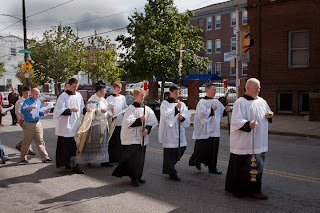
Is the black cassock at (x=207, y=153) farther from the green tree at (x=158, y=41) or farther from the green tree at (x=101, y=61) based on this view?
the green tree at (x=101, y=61)

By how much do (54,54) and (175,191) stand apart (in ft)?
101

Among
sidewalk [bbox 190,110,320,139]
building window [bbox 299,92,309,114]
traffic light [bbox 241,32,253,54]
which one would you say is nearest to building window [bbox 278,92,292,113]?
building window [bbox 299,92,309,114]

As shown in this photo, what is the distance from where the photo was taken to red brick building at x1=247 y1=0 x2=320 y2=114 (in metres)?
18.4

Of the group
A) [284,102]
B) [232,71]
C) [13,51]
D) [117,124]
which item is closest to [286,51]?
[284,102]

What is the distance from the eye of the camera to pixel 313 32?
18312mm

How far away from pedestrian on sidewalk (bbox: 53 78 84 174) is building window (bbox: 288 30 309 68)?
14.7m

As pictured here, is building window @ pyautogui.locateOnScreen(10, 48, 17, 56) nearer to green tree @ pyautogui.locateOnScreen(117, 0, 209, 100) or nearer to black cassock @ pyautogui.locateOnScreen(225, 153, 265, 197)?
green tree @ pyautogui.locateOnScreen(117, 0, 209, 100)

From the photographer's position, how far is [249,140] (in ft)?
18.8

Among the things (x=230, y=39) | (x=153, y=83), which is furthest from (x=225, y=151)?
(x=230, y=39)

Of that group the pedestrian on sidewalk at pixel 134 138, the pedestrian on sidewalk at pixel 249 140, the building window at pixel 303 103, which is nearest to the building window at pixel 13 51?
the building window at pixel 303 103

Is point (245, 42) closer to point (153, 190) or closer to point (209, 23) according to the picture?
point (153, 190)

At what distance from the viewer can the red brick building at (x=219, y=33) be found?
4906 centimetres

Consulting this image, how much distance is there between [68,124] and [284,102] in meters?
14.9

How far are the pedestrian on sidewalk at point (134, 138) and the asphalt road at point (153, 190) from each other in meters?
0.28
